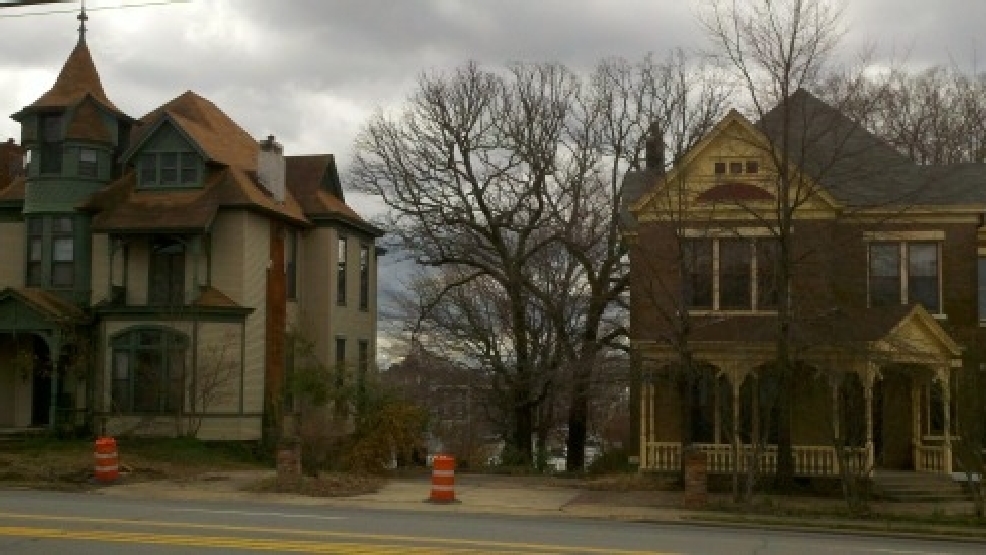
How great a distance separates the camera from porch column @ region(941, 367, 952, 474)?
86.0 feet

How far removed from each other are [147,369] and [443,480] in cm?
1277

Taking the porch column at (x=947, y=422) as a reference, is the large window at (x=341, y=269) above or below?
above

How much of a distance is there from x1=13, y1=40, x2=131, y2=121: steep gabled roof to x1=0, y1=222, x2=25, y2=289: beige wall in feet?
11.3

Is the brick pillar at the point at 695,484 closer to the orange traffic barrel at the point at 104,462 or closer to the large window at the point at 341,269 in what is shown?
the orange traffic barrel at the point at 104,462

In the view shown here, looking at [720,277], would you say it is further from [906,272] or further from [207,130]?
[207,130]

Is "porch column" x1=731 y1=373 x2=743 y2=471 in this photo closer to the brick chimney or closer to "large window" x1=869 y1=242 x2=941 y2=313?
"large window" x1=869 y1=242 x2=941 y2=313

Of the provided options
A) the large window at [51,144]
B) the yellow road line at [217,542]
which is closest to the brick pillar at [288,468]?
the yellow road line at [217,542]

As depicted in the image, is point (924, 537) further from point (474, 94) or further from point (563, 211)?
point (474, 94)

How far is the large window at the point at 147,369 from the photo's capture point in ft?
108

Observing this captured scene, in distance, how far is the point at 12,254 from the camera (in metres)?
36.7

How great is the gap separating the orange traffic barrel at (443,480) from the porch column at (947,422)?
10.8 meters

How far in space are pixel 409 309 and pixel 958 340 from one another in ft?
78.6

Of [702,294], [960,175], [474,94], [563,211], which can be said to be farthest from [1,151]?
[960,175]

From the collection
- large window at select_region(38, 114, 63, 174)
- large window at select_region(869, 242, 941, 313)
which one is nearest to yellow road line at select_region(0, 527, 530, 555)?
large window at select_region(869, 242, 941, 313)
